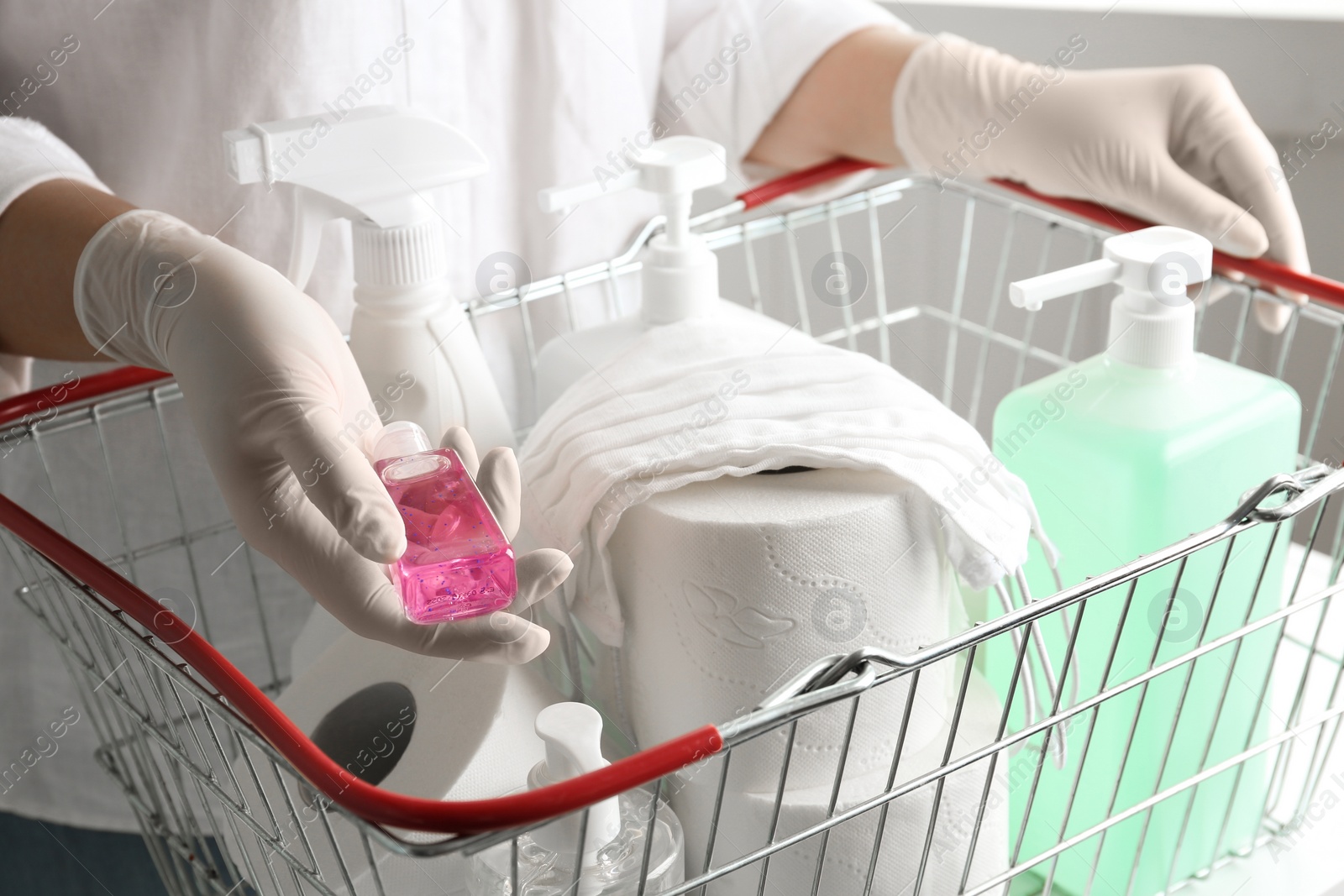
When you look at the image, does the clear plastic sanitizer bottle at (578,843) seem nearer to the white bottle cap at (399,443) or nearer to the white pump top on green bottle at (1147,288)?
the white bottle cap at (399,443)

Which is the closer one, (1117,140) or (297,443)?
(297,443)

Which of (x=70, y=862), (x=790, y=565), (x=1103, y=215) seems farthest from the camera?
(x=70, y=862)

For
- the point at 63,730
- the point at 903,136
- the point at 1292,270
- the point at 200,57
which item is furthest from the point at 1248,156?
the point at 63,730

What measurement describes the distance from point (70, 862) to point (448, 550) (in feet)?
2.29

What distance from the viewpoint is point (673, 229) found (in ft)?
1.56

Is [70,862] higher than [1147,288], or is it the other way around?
[1147,288]

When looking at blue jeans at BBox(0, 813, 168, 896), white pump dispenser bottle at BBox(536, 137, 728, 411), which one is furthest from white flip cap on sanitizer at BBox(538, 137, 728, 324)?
blue jeans at BBox(0, 813, 168, 896)

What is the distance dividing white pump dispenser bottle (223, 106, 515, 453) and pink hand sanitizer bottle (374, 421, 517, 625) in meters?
0.14

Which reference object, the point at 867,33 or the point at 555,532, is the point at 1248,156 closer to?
the point at 867,33

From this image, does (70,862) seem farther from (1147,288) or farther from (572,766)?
(1147,288)

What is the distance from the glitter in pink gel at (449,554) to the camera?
0.96ft

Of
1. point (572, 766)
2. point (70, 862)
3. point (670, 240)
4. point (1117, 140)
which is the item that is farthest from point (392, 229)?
point (70, 862)

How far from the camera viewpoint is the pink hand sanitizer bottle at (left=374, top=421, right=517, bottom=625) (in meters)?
0.29

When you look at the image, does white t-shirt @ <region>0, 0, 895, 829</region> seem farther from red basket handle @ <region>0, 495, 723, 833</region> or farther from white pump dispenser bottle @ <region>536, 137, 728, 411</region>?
red basket handle @ <region>0, 495, 723, 833</region>
